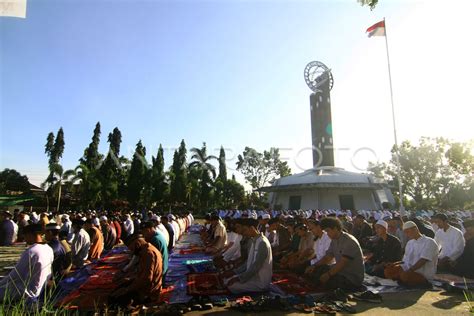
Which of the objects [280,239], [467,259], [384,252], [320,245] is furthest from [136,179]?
[467,259]

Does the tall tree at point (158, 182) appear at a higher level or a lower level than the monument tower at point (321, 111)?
lower

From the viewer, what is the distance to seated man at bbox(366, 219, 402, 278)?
6760mm

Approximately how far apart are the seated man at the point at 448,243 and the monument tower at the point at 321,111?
30.5 meters

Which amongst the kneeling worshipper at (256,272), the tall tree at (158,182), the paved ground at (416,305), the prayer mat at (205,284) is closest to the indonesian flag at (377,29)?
the paved ground at (416,305)

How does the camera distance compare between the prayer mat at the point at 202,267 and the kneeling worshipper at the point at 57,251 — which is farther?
the prayer mat at the point at 202,267

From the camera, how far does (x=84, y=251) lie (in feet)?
26.1

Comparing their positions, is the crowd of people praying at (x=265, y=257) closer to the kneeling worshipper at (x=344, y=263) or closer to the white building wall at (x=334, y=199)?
the kneeling worshipper at (x=344, y=263)

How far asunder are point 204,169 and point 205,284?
34.1 metres

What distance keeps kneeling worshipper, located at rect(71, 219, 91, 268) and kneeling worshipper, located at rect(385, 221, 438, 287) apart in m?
7.53

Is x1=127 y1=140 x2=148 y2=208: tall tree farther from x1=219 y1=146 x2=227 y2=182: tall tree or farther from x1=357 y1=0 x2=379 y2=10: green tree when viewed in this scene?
x1=357 y1=0 x2=379 y2=10: green tree

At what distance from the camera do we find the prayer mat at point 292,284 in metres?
5.55

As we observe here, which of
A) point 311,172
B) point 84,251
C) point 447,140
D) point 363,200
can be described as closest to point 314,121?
point 311,172

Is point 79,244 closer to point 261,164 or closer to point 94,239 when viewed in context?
point 94,239

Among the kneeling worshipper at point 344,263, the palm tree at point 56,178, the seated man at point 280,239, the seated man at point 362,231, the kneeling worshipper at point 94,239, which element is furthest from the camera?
the palm tree at point 56,178
